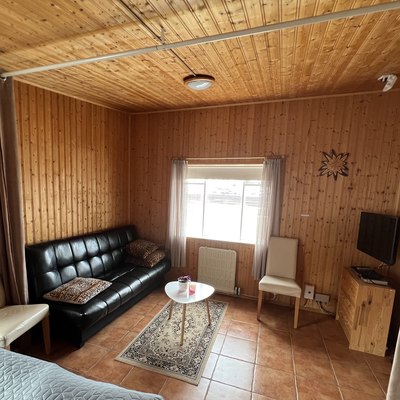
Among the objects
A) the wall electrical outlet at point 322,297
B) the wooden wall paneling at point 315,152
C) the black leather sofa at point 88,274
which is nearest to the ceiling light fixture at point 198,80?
the wooden wall paneling at point 315,152

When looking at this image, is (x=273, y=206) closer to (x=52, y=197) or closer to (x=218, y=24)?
(x=218, y=24)

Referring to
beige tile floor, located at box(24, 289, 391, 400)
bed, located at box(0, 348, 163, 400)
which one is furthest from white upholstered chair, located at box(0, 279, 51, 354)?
bed, located at box(0, 348, 163, 400)

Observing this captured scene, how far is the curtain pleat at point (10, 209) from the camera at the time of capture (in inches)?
82.7

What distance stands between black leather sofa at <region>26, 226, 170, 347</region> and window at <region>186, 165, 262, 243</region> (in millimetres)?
880

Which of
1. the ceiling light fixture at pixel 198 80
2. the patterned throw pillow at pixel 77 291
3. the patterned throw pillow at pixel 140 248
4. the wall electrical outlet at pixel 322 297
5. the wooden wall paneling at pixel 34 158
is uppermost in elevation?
the ceiling light fixture at pixel 198 80

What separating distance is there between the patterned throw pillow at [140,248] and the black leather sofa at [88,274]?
121 mm

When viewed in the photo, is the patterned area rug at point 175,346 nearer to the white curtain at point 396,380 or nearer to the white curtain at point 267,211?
the white curtain at point 267,211

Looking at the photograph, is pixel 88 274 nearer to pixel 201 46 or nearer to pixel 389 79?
pixel 201 46

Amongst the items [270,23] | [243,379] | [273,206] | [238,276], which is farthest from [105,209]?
[270,23]

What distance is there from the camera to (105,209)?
3590 millimetres

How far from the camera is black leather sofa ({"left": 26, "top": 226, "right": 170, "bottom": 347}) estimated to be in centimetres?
223

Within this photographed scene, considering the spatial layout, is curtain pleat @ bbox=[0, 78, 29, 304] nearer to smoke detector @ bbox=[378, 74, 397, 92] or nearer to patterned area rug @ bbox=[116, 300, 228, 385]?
patterned area rug @ bbox=[116, 300, 228, 385]

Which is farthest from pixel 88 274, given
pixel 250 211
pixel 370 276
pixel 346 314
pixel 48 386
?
pixel 370 276

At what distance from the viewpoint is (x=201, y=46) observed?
1.77 meters
